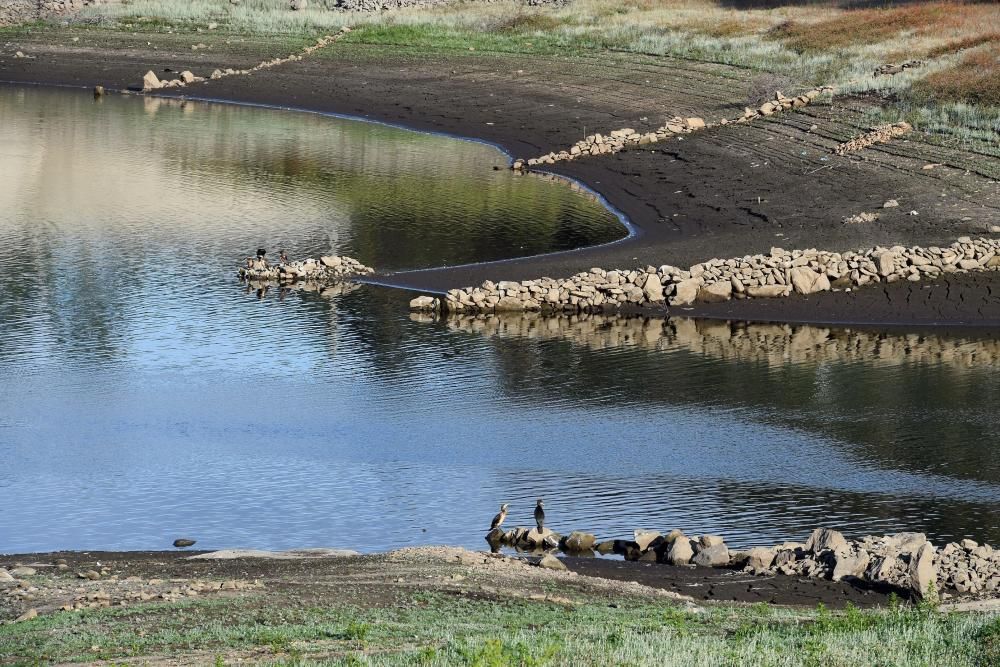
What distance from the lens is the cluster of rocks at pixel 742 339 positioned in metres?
34.3

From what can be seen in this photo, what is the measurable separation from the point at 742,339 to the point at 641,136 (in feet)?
70.6

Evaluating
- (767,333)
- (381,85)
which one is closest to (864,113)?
(767,333)

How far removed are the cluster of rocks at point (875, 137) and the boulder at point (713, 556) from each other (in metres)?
30.6

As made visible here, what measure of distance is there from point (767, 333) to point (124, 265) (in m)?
17.5

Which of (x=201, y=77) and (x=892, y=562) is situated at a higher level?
(x=201, y=77)

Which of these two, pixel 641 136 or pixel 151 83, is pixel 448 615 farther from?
pixel 151 83

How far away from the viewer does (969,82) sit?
175 ft

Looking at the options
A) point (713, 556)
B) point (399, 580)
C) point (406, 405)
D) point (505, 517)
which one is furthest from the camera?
point (406, 405)

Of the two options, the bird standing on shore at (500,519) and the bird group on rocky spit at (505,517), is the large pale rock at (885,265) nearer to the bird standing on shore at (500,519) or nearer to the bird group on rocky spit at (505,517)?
the bird group on rocky spit at (505,517)

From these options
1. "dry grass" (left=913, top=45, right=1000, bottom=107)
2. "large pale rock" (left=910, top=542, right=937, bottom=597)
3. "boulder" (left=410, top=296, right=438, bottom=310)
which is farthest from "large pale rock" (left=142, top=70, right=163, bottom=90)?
"large pale rock" (left=910, top=542, right=937, bottom=597)

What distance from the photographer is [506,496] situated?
970 inches

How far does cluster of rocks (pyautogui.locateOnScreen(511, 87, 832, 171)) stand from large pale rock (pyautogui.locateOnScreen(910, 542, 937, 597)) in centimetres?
3738

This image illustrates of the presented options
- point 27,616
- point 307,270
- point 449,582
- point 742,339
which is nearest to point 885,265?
point 742,339

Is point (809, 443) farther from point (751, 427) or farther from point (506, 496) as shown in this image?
point (506, 496)
